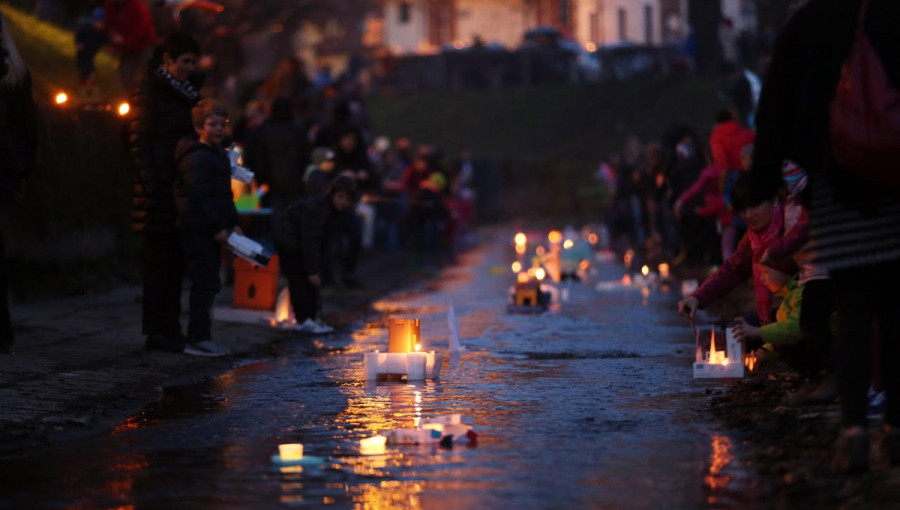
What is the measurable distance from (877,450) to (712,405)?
2022mm

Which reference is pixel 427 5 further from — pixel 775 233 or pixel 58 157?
pixel 775 233

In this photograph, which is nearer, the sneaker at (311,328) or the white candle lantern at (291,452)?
the white candle lantern at (291,452)

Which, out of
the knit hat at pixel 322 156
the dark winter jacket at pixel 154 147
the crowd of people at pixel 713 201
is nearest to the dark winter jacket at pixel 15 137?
the crowd of people at pixel 713 201

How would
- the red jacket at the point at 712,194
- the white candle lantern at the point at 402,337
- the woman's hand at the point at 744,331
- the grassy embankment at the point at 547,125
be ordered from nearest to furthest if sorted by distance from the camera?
the woman's hand at the point at 744,331
the white candle lantern at the point at 402,337
the red jacket at the point at 712,194
the grassy embankment at the point at 547,125

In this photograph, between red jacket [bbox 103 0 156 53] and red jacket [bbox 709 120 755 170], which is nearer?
red jacket [bbox 709 120 755 170]

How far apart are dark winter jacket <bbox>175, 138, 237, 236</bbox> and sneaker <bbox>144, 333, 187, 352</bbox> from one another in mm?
857

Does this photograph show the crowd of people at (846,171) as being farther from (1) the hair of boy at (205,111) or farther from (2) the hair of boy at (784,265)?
(1) the hair of boy at (205,111)

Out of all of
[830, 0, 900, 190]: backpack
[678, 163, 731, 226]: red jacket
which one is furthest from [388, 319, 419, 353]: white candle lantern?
[678, 163, 731, 226]: red jacket

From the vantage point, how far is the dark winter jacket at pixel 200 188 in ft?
39.6

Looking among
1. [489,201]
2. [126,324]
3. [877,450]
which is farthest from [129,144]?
[489,201]

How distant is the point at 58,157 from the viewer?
16.6 meters

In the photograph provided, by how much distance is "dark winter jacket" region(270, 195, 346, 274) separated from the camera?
14.3m

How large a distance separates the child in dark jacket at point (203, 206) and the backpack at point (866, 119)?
611 cm

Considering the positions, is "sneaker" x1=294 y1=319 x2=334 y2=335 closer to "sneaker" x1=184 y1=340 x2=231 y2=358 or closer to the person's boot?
"sneaker" x1=184 y1=340 x2=231 y2=358
